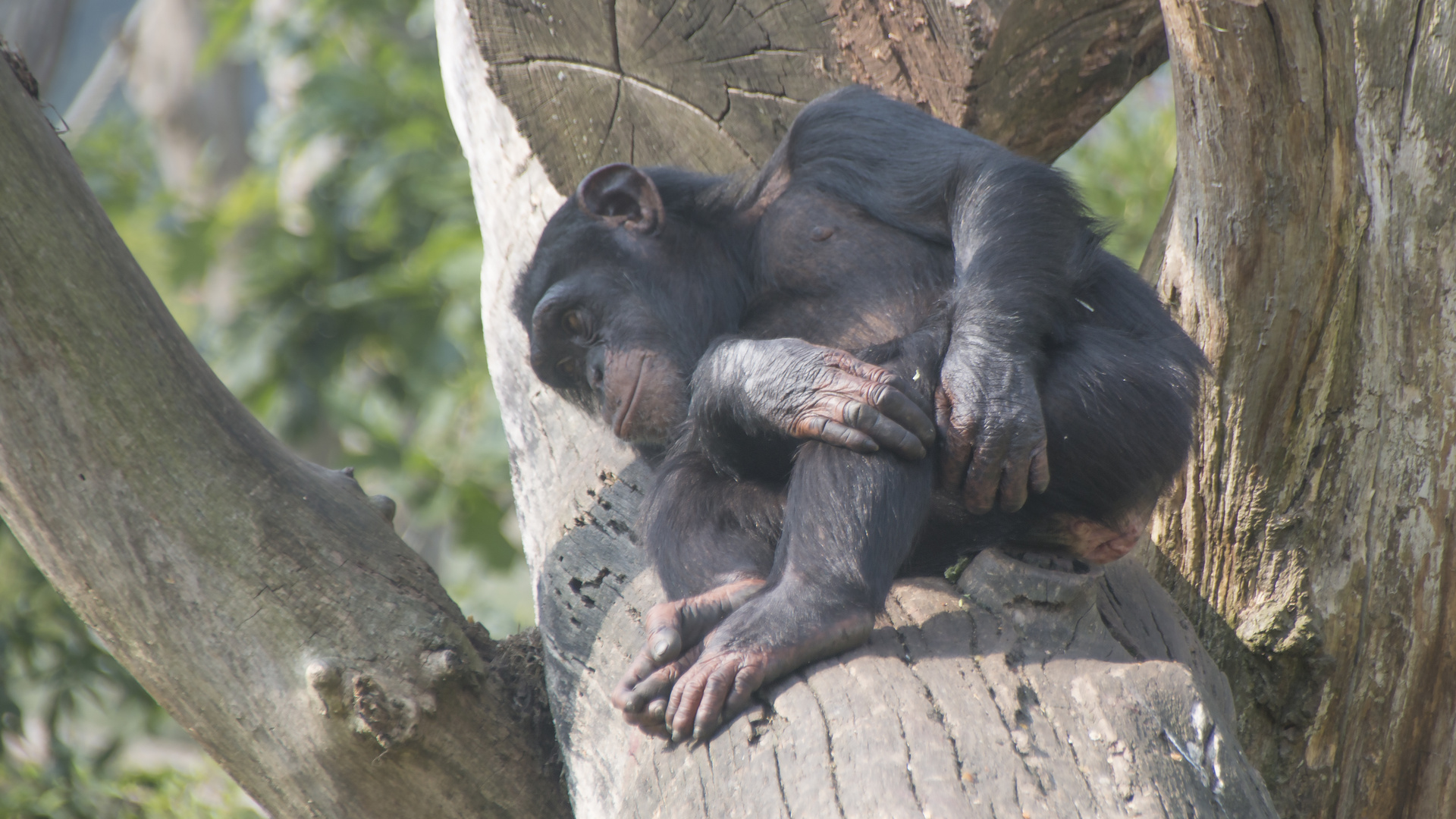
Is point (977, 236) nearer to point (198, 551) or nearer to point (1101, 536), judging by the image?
point (1101, 536)

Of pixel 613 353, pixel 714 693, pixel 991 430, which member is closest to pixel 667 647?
pixel 714 693

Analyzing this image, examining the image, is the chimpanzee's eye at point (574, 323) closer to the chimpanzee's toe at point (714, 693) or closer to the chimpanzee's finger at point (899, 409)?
the chimpanzee's finger at point (899, 409)

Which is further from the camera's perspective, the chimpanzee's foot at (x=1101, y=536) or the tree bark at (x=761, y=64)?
the tree bark at (x=761, y=64)

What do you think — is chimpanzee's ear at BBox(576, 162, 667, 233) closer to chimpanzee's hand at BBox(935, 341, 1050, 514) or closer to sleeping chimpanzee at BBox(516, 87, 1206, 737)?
sleeping chimpanzee at BBox(516, 87, 1206, 737)

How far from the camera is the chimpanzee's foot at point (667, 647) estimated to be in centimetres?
230

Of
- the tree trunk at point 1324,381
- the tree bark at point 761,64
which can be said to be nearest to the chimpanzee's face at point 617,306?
the tree bark at point 761,64

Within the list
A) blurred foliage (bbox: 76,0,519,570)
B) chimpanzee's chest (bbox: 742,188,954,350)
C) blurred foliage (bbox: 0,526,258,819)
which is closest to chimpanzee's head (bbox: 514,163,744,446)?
chimpanzee's chest (bbox: 742,188,954,350)

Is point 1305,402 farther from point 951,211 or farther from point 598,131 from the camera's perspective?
point 598,131

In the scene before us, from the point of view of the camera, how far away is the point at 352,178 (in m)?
7.66

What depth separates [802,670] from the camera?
2.24 m

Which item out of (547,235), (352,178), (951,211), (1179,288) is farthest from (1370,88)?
(352,178)

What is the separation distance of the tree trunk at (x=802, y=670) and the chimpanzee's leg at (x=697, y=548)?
0.54 feet

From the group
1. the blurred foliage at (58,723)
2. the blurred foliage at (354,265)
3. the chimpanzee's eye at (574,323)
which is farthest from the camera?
the blurred foliage at (354,265)

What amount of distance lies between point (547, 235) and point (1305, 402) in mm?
2277
